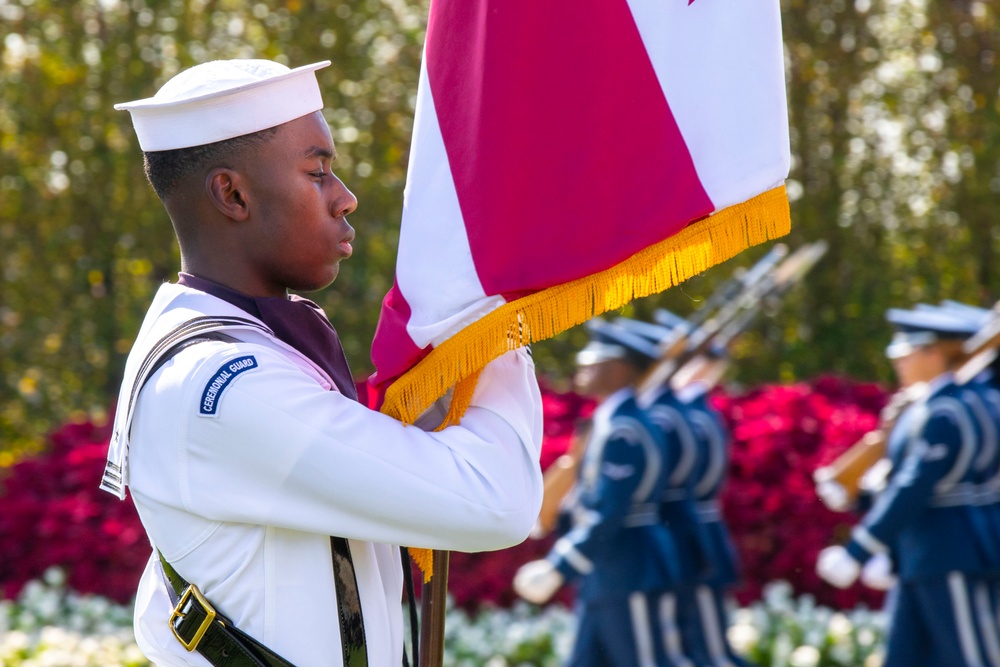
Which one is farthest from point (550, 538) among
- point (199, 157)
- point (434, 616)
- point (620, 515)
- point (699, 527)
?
point (199, 157)

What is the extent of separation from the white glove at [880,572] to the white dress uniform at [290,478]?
12.2 feet

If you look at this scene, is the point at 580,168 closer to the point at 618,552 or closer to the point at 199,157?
the point at 199,157

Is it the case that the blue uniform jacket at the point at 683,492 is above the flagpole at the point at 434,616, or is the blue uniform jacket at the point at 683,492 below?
below

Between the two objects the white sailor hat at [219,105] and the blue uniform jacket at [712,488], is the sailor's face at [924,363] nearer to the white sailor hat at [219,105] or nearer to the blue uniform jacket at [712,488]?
the blue uniform jacket at [712,488]

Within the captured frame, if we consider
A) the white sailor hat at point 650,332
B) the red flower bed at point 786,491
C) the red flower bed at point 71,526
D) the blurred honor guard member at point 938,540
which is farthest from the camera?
the red flower bed at point 71,526

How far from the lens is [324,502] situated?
175 cm

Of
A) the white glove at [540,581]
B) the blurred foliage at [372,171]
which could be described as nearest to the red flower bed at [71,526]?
the blurred foliage at [372,171]

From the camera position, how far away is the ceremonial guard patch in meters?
1.75

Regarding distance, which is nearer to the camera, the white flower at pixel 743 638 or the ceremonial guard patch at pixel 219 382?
the ceremonial guard patch at pixel 219 382

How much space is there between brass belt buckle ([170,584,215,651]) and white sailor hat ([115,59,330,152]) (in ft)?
2.00

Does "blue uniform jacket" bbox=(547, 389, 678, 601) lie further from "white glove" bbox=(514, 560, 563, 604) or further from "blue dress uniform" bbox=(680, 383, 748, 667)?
"blue dress uniform" bbox=(680, 383, 748, 667)

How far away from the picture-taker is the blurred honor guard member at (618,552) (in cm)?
530

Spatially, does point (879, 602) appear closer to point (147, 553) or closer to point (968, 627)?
point (968, 627)

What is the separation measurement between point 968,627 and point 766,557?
6.00ft
